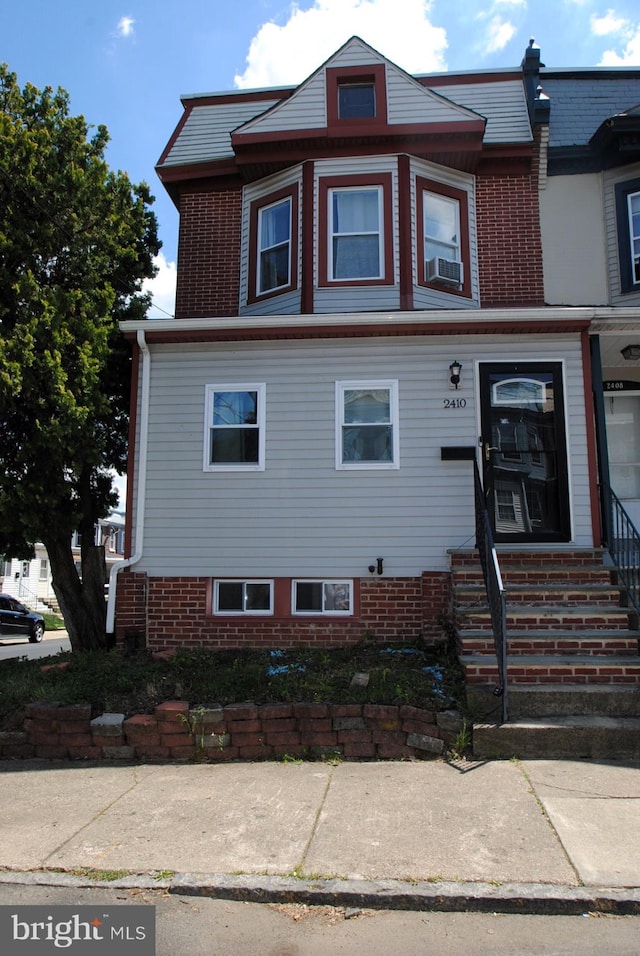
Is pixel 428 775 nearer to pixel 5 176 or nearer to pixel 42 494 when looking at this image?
pixel 42 494

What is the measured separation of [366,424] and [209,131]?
626 centimetres

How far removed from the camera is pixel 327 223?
33.2ft

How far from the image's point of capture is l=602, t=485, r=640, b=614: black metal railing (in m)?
6.96

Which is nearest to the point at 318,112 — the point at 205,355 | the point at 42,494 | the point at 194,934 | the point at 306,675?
the point at 205,355

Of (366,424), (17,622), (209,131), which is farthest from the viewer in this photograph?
(17,622)

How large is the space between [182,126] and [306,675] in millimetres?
9406

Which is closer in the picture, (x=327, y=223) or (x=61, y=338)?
(x=61, y=338)

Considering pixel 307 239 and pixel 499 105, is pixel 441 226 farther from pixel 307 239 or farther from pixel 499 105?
pixel 499 105

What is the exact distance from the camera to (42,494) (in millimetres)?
8469

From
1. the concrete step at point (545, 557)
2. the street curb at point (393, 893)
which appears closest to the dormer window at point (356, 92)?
the concrete step at point (545, 557)

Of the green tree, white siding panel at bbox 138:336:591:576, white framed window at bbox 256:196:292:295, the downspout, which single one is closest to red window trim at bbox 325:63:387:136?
white framed window at bbox 256:196:292:295

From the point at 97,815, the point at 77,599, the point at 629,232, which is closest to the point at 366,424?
the point at 77,599

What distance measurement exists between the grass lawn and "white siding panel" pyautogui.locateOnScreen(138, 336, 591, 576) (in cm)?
110

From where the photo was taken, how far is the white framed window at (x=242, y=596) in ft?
27.6
